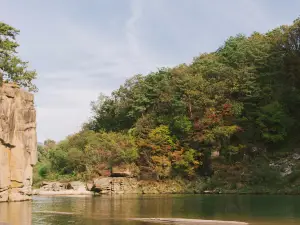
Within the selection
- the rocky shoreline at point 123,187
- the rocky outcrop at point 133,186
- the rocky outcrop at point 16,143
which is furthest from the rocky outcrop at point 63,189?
the rocky outcrop at point 16,143

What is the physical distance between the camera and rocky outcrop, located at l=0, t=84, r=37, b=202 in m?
33.2

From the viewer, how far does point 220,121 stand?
151 feet

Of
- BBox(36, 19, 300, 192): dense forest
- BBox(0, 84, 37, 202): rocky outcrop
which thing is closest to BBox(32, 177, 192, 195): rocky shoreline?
BBox(36, 19, 300, 192): dense forest

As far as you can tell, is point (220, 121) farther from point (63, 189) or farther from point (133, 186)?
point (63, 189)

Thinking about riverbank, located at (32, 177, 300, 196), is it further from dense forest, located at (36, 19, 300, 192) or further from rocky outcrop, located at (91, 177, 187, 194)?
dense forest, located at (36, 19, 300, 192)

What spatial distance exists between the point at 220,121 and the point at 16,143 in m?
22.3

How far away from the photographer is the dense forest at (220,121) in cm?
4519

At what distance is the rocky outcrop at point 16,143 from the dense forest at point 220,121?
1481cm

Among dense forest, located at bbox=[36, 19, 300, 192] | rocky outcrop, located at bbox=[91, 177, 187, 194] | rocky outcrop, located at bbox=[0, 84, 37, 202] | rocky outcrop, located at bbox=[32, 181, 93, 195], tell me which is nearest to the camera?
rocky outcrop, located at bbox=[0, 84, 37, 202]

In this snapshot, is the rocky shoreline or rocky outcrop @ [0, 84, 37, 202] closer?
rocky outcrop @ [0, 84, 37, 202]

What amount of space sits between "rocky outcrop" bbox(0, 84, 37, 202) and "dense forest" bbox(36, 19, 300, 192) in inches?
583

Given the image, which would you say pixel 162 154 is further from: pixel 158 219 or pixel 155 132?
pixel 158 219

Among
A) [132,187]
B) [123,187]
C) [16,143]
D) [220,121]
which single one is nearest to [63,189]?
[123,187]

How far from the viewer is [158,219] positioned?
2034 centimetres
